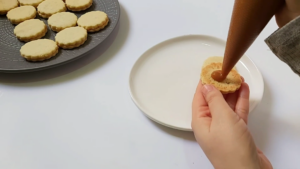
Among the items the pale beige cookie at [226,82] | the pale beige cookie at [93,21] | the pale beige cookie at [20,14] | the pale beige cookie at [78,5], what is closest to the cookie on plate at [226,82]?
the pale beige cookie at [226,82]

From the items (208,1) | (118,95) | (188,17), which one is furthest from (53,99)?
(208,1)

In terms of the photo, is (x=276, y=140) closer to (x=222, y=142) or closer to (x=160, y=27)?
(x=222, y=142)

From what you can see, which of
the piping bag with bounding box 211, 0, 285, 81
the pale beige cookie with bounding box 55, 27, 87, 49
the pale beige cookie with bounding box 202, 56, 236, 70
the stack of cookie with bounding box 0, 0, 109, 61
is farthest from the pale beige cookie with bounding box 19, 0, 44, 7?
the piping bag with bounding box 211, 0, 285, 81

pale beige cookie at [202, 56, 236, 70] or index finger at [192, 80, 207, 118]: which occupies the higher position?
pale beige cookie at [202, 56, 236, 70]

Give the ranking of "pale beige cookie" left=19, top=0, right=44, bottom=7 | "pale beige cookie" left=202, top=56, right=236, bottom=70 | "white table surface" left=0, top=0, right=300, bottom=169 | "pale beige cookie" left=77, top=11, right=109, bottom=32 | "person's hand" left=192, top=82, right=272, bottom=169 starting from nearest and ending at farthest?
"person's hand" left=192, top=82, right=272, bottom=169, "white table surface" left=0, top=0, right=300, bottom=169, "pale beige cookie" left=202, top=56, right=236, bottom=70, "pale beige cookie" left=77, top=11, right=109, bottom=32, "pale beige cookie" left=19, top=0, right=44, bottom=7

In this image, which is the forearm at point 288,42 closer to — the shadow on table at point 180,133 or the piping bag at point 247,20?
the piping bag at point 247,20

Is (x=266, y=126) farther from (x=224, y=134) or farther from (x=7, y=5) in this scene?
(x=7, y=5)

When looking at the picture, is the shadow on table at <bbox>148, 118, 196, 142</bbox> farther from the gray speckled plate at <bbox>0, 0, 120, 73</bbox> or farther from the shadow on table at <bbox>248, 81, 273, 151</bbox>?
the gray speckled plate at <bbox>0, 0, 120, 73</bbox>
